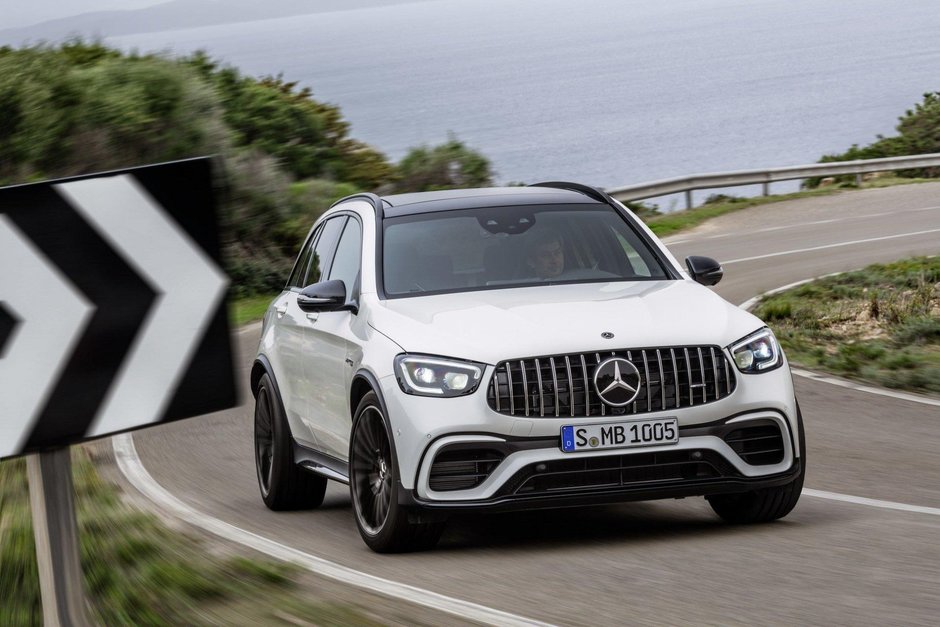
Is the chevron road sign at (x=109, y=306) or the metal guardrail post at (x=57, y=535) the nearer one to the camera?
the chevron road sign at (x=109, y=306)

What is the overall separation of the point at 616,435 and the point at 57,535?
9.80ft

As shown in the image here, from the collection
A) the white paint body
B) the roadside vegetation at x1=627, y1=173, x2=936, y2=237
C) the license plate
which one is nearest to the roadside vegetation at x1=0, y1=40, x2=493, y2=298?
the roadside vegetation at x1=627, y1=173, x2=936, y2=237

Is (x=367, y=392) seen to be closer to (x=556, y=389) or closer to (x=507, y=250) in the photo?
(x=556, y=389)

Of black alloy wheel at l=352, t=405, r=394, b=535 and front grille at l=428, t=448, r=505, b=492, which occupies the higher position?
front grille at l=428, t=448, r=505, b=492

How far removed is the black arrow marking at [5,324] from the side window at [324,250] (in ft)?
15.8

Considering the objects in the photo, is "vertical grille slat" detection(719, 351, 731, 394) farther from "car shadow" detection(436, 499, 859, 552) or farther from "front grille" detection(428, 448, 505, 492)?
"front grille" detection(428, 448, 505, 492)

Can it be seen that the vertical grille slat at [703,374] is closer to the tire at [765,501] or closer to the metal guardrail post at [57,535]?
the tire at [765,501]

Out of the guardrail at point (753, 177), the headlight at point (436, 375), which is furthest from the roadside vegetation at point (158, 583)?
the guardrail at point (753, 177)

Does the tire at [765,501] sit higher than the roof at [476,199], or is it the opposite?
the roof at [476,199]

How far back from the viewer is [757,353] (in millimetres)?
6809

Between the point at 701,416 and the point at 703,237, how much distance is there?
20025 millimetres

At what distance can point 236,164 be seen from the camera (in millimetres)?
28375

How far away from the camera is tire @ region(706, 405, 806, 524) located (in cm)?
692

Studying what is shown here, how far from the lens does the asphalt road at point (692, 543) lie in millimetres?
5328
